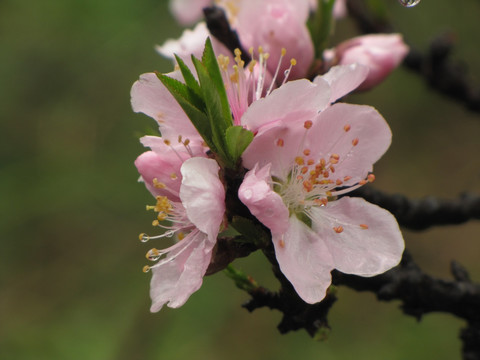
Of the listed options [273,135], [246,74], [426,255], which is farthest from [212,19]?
[426,255]

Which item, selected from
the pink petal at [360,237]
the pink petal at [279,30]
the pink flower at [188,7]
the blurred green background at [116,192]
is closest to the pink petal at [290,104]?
the pink petal at [360,237]

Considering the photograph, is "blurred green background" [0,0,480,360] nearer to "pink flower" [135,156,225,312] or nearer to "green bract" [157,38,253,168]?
"pink flower" [135,156,225,312]

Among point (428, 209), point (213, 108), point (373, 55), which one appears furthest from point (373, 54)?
point (213, 108)

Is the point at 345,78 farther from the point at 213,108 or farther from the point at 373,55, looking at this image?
the point at 373,55

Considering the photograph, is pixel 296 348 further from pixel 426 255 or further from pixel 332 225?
pixel 332 225

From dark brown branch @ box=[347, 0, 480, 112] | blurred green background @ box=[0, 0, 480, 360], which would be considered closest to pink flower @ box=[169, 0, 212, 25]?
dark brown branch @ box=[347, 0, 480, 112]

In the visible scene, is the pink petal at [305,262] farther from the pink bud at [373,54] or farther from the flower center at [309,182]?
the pink bud at [373,54]
